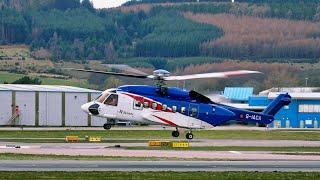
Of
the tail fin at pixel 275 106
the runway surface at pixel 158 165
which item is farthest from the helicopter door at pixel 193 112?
the runway surface at pixel 158 165

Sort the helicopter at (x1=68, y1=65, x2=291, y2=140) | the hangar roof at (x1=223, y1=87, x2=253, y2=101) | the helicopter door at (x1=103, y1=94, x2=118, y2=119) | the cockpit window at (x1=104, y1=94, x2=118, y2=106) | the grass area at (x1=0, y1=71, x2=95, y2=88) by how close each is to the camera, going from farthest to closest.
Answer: the grass area at (x1=0, y1=71, x2=95, y2=88), the hangar roof at (x1=223, y1=87, x2=253, y2=101), the helicopter door at (x1=103, y1=94, x2=118, y2=119), the cockpit window at (x1=104, y1=94, x2=118, y2=106), the helicopter at (x1=68, y1=65, x2=291, y2=140)

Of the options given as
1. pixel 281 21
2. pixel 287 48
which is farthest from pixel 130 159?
pixel 281 21

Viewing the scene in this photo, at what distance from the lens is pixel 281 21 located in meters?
189

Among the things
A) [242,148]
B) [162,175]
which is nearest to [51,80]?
[242,148]

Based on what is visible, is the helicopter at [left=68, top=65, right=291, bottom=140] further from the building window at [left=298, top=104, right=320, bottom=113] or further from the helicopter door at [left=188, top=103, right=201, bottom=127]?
the building window at [left=298, top=104, right=320, bottom=113]

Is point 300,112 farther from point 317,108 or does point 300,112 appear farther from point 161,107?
point 161,107

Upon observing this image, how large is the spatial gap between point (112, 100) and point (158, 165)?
23.8 m

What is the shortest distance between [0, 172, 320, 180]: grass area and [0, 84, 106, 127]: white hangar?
59296 mm

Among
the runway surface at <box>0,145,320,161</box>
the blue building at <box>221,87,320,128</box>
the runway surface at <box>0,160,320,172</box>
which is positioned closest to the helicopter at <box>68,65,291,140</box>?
the runway surface at <box>0,145,320,161</box>

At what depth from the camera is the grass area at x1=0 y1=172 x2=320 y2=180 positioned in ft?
124

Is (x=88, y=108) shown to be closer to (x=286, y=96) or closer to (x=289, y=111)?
(x=286, y=96)

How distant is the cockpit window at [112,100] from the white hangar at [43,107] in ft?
101

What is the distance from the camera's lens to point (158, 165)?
44.6m

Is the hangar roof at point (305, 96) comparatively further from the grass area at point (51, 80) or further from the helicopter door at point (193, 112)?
the helicopter door at point (193, 112)
